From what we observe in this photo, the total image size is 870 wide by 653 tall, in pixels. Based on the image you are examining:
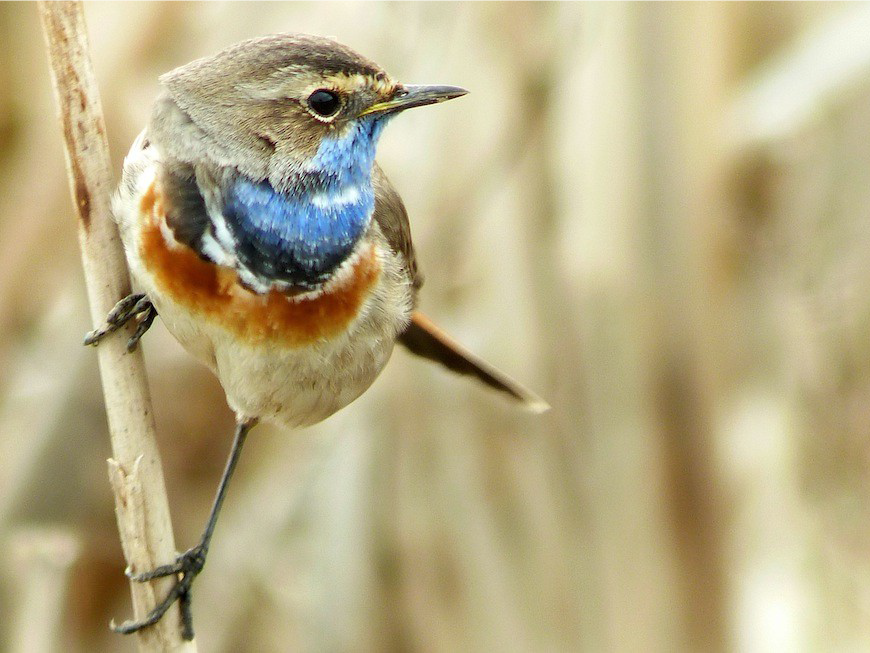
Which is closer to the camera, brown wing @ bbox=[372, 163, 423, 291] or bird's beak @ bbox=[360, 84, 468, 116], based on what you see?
bird's beak @ bbox=[360, 84, 468, 116]

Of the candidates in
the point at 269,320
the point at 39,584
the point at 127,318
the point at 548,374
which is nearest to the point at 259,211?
the point at 269,320

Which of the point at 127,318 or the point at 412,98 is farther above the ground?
the point at 412,98

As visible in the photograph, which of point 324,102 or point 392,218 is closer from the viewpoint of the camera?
point 324,102

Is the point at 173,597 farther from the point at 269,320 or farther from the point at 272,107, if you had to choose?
the point at 272,107

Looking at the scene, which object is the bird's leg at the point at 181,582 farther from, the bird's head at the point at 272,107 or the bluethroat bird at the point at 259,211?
the bird's head at the point at 272,107

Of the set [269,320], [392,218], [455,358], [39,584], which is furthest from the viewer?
[455,358]

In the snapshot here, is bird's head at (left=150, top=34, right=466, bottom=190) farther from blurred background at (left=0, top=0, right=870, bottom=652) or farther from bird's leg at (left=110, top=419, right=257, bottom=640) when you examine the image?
blurred background at (left=0, top=0, right=870, bottom=652)

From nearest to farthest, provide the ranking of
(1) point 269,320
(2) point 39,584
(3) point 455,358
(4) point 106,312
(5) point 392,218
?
(4) point 106,312
(1) point 269,320
(5) point 392,218
(2) point 39,584
(3) point 455,358

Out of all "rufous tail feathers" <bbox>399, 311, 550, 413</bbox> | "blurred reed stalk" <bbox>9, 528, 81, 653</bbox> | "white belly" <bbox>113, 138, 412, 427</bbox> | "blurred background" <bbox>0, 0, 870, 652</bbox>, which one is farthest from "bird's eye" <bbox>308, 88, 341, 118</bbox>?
"blurred reed stalk" <bbox>9, 528, 81, 653</bbox>
